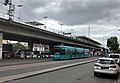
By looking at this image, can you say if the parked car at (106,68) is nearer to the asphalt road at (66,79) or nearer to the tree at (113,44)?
the asphalt road at (66,79)

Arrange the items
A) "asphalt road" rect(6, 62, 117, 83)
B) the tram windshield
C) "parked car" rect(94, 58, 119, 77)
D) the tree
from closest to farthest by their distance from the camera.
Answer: "asphalt road" rect(6, 62, 117, 83), "parked car" rect(94, 58, 119, 77), the tram windshield, the tree

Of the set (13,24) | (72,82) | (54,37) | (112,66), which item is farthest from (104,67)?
(54,37)

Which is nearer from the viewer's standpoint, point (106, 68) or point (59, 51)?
point (106, 68)

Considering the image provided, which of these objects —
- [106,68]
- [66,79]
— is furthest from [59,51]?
[66,79]

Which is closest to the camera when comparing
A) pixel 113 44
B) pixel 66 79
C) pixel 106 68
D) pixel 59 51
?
pixel 66 79

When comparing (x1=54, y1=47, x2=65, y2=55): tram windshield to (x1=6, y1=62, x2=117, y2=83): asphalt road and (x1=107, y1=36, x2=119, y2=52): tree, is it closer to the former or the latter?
(x1=6, y1=62, x2=117, y2=83): asphalt road

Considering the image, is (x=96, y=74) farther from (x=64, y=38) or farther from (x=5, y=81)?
(x=64, y=38)

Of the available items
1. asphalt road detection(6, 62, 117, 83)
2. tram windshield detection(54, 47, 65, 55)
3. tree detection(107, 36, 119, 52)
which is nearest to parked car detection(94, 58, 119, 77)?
asphalt road detection(6, 62, 117, 83)

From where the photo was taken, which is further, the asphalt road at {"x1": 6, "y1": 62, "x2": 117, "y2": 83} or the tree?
the tree

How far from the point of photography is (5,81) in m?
13.8

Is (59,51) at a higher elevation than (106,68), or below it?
higher

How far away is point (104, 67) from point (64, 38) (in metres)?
59.5


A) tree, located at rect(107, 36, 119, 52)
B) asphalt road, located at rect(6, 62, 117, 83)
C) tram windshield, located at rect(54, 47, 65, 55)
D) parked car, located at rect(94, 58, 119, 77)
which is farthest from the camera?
tree, located at rect(107, 36, 119, 52)

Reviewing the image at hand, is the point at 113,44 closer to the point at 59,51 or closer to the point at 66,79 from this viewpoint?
the point at 59,51
